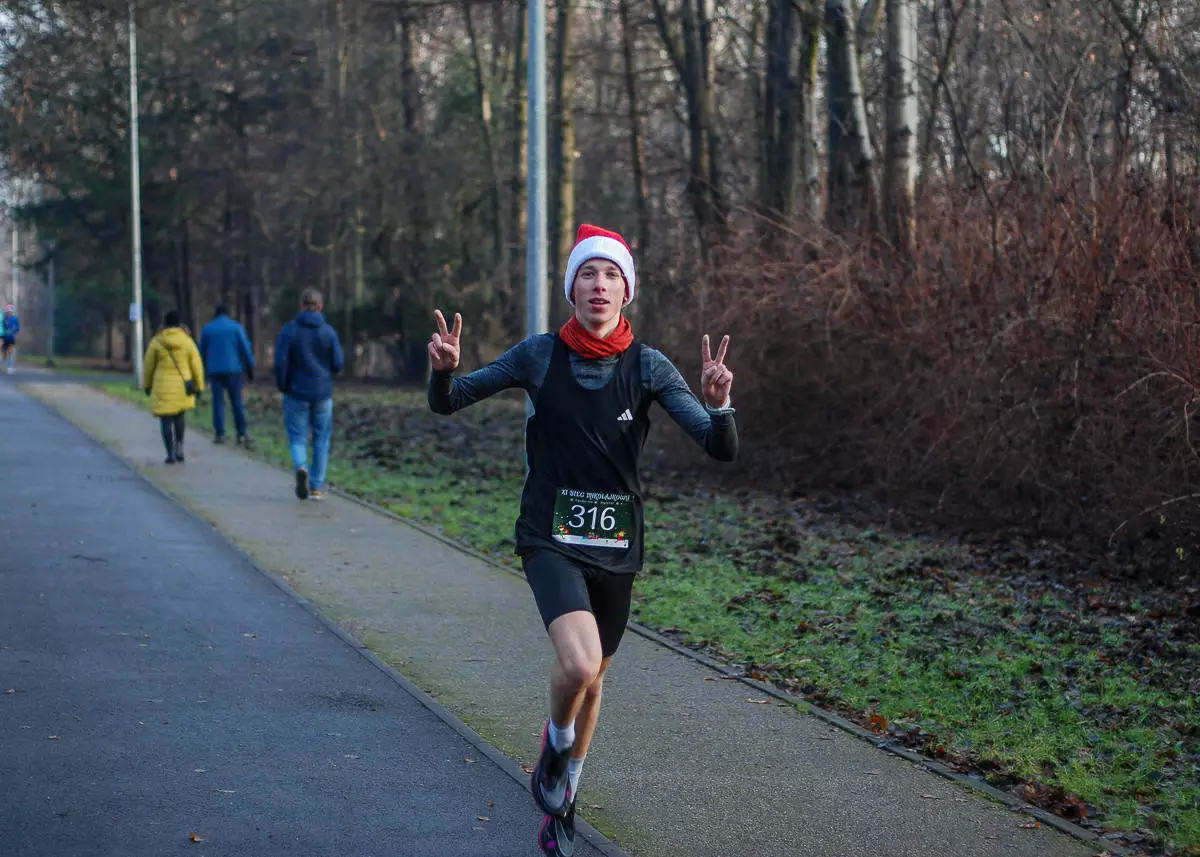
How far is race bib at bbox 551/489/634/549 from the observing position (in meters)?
5.19

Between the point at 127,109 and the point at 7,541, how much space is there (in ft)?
120

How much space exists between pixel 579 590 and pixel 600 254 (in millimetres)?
1128

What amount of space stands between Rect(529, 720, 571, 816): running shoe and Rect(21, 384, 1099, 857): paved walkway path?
0.35 metres

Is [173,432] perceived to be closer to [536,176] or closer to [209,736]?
[536,176]

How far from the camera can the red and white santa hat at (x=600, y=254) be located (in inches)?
211

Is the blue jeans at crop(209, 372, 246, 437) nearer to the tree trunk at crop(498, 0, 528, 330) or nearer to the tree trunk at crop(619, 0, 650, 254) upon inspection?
the tree trunk at crop(619, 0, 650, 254)

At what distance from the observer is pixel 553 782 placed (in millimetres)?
5266

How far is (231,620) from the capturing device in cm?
955

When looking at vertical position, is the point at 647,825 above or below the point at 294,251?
below

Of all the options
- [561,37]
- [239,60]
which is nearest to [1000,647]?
[561,37]

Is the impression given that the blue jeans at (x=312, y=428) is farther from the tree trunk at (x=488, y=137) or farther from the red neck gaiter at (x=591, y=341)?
the tree trunk at (x=488, y=137)

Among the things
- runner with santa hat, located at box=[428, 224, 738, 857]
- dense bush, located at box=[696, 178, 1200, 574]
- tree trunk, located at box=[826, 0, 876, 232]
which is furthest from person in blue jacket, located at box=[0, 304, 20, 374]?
runner with santa hat, located at box=[428, 224, 738, 857]

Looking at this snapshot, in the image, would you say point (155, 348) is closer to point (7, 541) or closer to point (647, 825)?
point (7, 541)

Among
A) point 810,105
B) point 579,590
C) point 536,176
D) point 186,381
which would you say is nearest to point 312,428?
point 536,176
